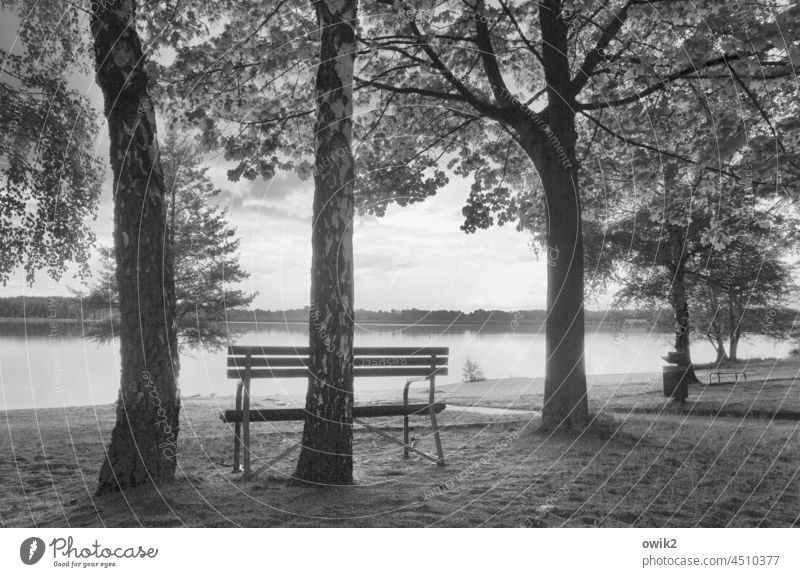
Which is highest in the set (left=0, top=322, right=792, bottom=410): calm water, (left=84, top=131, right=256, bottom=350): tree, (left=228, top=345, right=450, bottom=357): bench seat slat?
(left=84, top=131, right=256, bottom=350): tree

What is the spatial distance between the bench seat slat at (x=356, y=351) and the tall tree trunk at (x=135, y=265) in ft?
2.68

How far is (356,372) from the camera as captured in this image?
6.34 m

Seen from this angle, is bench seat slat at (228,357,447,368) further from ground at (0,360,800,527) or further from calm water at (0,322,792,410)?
ground at (0,360,800,527)

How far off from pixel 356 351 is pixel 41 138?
3909mm

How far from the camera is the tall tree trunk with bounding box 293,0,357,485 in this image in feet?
16.5

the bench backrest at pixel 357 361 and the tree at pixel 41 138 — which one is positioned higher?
the tree at pixel 41 138

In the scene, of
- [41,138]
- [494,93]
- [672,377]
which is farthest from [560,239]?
[672,377]

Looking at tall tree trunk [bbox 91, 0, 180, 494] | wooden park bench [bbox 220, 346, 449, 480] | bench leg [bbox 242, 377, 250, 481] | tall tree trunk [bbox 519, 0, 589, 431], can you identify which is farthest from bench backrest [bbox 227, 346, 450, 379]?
tall tree trunk [bbox 519, 0, 589, 431]

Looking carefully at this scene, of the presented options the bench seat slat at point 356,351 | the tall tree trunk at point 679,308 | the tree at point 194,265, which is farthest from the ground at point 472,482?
the tree at point 194,265

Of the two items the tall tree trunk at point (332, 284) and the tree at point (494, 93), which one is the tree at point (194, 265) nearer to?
the tree at point (494, 93)

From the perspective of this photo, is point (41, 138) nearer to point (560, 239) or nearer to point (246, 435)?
point (246, 435)

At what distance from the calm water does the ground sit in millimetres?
840

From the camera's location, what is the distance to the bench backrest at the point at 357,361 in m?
5.84

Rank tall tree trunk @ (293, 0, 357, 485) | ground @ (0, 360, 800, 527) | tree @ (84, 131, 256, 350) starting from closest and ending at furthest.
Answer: ground @ (0, 360, 800, 527)
tall tree trunk @ (293, 0, 357, 485)
tree @ (84, 131, 256, 350)
